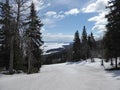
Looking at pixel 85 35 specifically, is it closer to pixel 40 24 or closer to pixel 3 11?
pixel 40 24

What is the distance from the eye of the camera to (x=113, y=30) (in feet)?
100

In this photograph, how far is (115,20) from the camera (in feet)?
101

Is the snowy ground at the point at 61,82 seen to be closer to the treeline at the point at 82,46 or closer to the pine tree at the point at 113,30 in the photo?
the pine tree at the point at 113,30

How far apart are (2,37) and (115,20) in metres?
17.2

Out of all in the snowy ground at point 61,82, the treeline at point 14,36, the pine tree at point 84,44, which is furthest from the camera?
the pine tree at point 84,44

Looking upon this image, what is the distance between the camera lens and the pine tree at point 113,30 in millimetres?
30188

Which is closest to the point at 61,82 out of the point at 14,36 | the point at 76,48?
the point at 14,36

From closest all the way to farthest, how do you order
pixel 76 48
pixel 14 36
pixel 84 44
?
pixel 14 36, pixel 76 48, pixel 84 44

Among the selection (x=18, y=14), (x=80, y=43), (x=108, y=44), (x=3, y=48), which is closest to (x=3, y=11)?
(x=18, y=14)

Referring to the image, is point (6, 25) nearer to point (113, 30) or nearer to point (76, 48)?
point (113, 30)

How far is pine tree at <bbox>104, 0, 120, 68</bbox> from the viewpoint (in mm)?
30188

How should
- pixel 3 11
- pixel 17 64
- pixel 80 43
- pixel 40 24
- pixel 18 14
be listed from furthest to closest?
1. pixel 80 43
2. pixel 40 24
3. pixel 17 64
4. pixel 3 11
5. pixel 18 14

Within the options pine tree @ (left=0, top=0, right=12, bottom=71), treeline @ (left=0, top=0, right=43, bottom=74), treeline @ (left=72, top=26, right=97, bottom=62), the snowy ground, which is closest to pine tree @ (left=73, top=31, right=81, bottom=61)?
treeline @ (left=72, top=26, right=97, bottom=62)

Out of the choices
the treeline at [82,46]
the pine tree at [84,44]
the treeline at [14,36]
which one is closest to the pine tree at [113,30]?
the treeline at [14,36]
